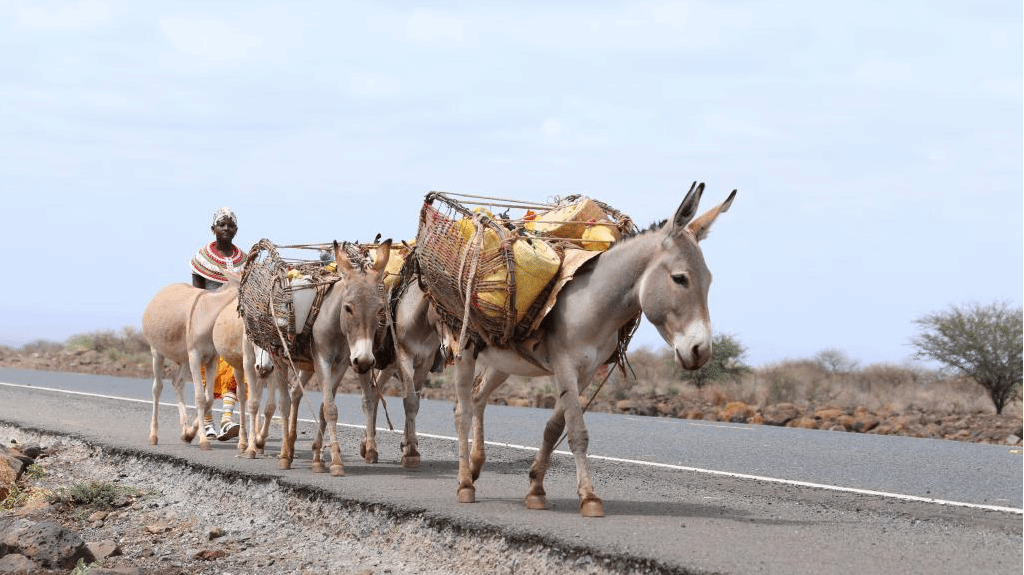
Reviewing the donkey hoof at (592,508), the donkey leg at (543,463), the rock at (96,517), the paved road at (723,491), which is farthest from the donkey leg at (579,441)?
the rock at (96,517)

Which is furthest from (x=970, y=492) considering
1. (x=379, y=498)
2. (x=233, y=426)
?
(x=233, y=426)

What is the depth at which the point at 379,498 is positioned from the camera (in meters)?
10.1

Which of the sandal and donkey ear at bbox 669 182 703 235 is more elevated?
donkey ear at bbox 669 182 703 235

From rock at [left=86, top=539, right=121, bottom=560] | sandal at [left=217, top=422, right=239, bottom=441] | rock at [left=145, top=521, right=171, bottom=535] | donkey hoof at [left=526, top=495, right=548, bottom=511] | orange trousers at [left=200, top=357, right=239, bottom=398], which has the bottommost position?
rock at [left=86, top=539, right=121, bottom=560]

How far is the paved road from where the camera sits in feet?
25.6

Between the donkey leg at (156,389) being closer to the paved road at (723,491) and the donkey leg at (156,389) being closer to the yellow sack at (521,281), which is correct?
the paved road at (723,491)

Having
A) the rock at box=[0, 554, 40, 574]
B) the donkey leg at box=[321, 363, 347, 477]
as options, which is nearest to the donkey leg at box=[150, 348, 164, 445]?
the donkey leg at box=[321, 363, 347, 477]

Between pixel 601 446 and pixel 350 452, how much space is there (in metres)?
3.31

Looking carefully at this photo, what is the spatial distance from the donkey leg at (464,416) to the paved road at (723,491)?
145mm

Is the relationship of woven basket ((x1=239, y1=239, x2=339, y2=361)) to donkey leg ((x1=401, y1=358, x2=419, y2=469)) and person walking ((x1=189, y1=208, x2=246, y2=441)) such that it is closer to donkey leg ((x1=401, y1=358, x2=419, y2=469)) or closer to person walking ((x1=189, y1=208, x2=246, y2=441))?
donkey leg ((x1=401, y1=358, x2=419, y2=469))

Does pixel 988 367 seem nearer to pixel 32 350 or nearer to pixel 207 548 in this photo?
pixel 207 548

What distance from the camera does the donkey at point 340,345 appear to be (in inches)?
446

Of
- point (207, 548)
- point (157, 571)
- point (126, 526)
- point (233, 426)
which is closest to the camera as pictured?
point (157, 571)

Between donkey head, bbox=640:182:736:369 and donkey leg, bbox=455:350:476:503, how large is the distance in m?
1.86
